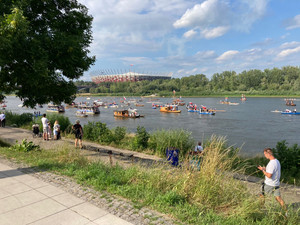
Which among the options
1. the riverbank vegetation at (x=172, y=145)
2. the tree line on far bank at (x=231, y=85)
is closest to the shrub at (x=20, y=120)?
the riverbank vegetation at (x=172, y=145)

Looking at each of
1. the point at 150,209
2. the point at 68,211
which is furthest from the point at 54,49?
the point at 150,209

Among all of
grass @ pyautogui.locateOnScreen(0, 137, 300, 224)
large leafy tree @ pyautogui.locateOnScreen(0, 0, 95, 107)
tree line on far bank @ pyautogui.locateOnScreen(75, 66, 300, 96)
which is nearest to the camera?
grass @ pyautogui.locateOnScreen(0, 137, 300, 224)

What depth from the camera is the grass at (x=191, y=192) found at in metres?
4.23

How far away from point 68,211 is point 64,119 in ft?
50.6

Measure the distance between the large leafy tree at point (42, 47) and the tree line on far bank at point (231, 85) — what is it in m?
113

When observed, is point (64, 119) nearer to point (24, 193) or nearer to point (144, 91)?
point (24, 193)

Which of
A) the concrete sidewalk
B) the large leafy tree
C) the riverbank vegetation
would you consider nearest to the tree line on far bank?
the riverbank vegetation

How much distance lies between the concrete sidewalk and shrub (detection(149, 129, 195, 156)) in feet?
24.0

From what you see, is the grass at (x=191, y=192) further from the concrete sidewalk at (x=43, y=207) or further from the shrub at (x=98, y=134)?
the shrub at (x=98, y=134)

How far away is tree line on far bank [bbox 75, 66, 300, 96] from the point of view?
11433 cm

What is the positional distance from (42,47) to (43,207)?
5738mm

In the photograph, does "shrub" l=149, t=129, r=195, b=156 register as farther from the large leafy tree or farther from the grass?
the grass

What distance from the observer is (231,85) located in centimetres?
12794

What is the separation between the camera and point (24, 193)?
17.3ft
